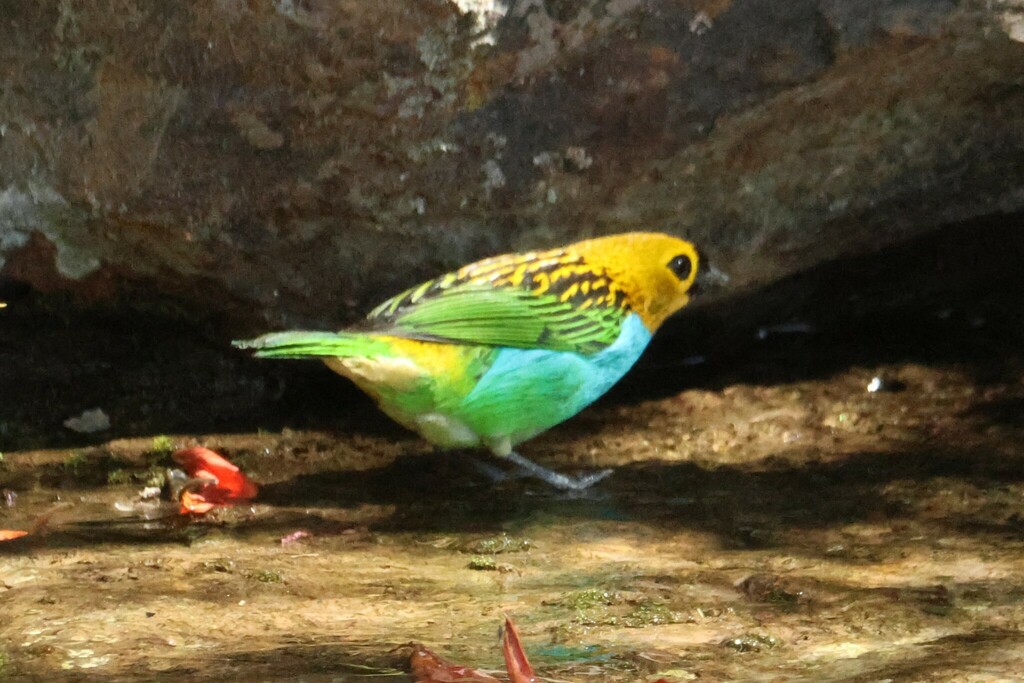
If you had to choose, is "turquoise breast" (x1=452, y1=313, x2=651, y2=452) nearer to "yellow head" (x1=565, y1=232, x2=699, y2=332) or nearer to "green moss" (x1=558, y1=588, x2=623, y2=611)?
"yellow head" (x1=565, y1=232, x2=699, y2=332)

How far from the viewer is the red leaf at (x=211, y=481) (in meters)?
3.65

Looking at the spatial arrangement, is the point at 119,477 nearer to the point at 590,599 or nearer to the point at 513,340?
the point at 513,340

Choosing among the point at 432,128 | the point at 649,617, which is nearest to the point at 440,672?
the point at 649,617

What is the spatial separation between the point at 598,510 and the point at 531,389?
553 millimetres

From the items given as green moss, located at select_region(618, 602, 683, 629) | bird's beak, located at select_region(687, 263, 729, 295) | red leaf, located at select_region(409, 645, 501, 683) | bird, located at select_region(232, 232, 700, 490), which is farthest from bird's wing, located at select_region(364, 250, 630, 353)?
red leaf, located at select_region(409, 645, 501, 683)

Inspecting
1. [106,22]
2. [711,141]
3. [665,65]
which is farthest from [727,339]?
[106,22]

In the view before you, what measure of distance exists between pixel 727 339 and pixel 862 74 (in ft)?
5.40

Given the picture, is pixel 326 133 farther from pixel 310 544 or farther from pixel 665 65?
pixel 310 544

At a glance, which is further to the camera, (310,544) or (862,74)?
(862,74)

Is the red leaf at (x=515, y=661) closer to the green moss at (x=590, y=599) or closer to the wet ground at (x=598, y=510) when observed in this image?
the wet ground at (x=598, y=510)

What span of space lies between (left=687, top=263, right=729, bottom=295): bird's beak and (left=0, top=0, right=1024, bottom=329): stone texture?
167 millimetres

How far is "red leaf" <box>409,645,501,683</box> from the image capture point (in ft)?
6.72

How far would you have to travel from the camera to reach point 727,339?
5.23m

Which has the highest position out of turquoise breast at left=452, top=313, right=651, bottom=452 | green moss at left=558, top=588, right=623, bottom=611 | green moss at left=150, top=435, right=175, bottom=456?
turquoise breast at left=452, top=313, right=651, bottom=452
